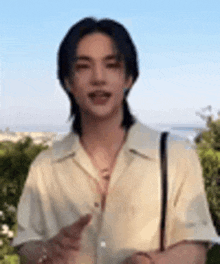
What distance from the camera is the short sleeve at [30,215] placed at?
2129 millimetres

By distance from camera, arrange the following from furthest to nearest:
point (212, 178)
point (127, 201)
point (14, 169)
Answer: point (212, 178) → point (14, 169) → point (127, 201)

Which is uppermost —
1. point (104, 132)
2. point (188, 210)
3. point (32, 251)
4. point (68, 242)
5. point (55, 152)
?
point (104, 132)

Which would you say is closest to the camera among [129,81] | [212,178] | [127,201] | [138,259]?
[138,259]

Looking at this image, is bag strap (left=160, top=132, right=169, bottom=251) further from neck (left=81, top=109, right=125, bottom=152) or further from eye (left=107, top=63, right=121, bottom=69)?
eye (left=107, top=63, right=121, bottom=69)

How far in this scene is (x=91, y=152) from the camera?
6.86ft

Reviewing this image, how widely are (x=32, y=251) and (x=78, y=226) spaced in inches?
13.2

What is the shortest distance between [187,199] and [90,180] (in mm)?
465

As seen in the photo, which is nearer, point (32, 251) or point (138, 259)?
point (138, 259)

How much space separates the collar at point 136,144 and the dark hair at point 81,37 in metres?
0.04

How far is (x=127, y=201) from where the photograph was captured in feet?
6.54

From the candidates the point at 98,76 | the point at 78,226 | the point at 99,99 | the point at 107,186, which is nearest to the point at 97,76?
the point at 98,76

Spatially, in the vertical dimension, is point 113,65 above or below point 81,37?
below

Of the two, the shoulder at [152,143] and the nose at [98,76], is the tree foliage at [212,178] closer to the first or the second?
the shoulder at [152,143]

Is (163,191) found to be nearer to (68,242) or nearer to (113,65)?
(68,242)
